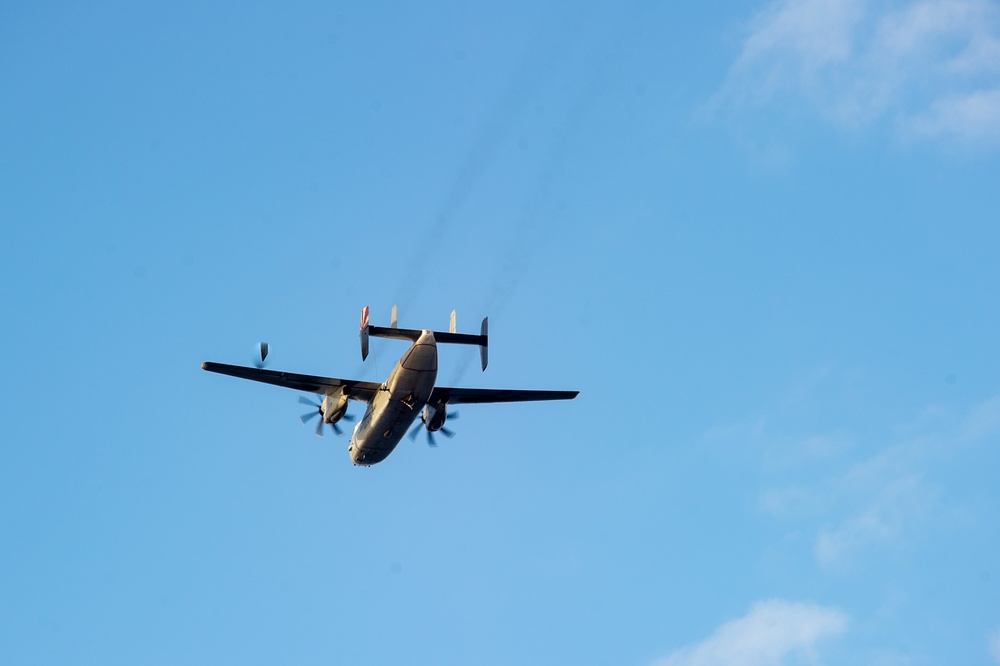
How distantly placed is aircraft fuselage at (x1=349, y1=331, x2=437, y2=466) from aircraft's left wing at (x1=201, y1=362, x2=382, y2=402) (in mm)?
733

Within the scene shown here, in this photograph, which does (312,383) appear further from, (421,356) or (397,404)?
(421,356)

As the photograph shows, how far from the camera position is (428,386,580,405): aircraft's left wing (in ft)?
166

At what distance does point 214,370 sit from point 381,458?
823cm

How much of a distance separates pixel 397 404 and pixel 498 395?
762 centimetres

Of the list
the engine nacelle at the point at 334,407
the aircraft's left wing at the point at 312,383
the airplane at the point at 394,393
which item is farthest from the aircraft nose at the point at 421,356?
the engine nacelle at the point at 334,407

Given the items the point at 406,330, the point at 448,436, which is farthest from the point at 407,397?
the point at 448,436

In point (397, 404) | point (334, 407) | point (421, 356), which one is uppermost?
point (334, 407)

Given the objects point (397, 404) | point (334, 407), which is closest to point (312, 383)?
point (334, 407)

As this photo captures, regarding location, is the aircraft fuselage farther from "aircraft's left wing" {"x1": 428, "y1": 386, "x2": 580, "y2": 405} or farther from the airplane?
"aircraft's left wing" {"x1": 428, "y1": 386, "x2": 580, "y2": 405}

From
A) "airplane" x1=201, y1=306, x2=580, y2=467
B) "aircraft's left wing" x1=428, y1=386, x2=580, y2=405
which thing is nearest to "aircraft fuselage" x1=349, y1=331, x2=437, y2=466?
"airplane" x1=201, y1=306, x2=580, y2=467

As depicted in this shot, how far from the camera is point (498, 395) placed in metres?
51.2

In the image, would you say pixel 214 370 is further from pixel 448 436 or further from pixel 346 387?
pixel 448 436

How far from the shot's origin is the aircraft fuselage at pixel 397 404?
138 feet

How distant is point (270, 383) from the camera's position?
48.8 m
